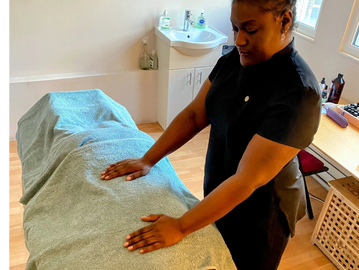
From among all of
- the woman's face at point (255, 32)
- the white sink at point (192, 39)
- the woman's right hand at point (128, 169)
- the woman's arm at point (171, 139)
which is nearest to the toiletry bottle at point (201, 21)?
the white sink at point (192, 39)

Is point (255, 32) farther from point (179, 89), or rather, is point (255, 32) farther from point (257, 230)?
point (179, 89)

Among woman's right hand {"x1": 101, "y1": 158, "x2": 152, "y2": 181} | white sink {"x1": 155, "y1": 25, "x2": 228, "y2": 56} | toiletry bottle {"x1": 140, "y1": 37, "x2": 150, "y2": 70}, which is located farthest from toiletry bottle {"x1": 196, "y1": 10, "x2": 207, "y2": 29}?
woman's right hand {"x1": 101, "y1": 158, "x2": 152, "y2": 181}

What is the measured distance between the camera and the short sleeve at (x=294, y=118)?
802mm

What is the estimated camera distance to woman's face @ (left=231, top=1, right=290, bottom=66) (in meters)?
0.78

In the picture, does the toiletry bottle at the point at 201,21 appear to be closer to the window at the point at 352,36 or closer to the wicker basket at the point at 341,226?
the window at the point at 352,36

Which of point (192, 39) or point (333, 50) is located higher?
point (333, 50)

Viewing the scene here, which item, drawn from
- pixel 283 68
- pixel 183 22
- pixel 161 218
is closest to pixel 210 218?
pixel 161 218

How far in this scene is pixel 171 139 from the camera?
1.21m

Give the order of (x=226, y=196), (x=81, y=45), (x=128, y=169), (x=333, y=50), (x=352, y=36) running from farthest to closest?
1. (x=81, y=45)
2. (x=333, y=50)
3. (x=352, y=36)
4. (x=128, y=169)
5. (x=226, y=196)

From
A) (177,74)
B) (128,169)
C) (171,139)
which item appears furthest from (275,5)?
(177,74)

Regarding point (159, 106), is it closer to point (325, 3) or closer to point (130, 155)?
point (325, 3)

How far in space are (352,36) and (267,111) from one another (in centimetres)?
186

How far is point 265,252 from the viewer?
1.07 metres

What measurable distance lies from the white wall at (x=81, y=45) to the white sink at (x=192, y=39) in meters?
0.14
